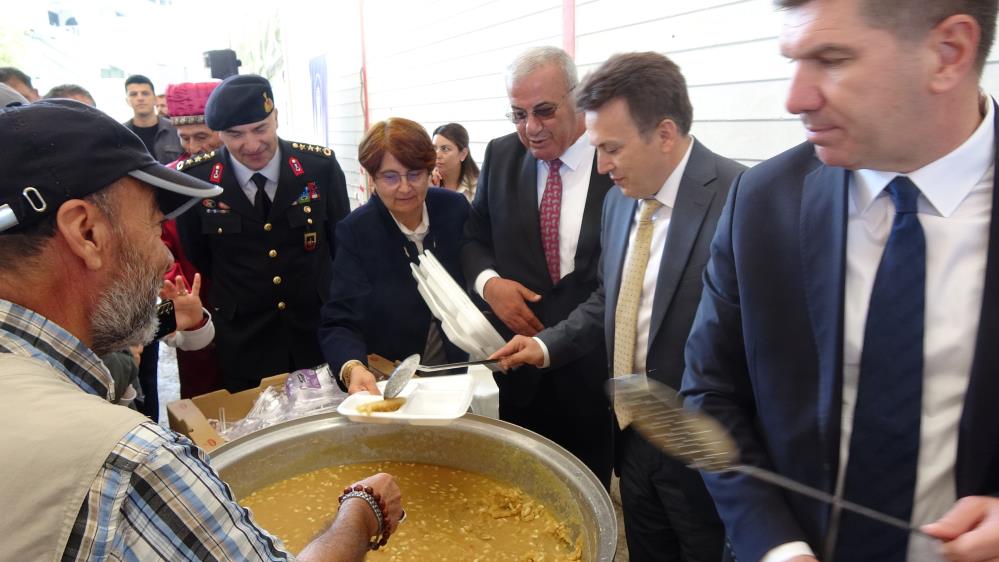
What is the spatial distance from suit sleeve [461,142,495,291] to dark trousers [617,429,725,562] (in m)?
→ 0.86

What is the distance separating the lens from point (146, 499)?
700 millimetres

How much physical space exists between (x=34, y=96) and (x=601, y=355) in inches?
211

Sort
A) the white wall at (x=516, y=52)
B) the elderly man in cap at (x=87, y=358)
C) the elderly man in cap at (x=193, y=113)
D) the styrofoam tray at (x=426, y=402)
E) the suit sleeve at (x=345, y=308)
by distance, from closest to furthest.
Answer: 1. the elderly man in cap at (x=87, y=358)
2. the styrofoam tray at (x=426, y=402)
3. the suit sleeve at (x=345, y=308)
4. the white wall at (x=516, y=52)
5. the elderly man in cap at (x=193, y=113)

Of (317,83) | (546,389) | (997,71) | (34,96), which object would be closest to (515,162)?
(546,389)

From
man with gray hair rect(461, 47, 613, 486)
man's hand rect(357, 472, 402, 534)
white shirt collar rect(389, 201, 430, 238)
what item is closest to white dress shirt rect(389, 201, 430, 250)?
white shirt collar rect(389, 201, 430, 238)

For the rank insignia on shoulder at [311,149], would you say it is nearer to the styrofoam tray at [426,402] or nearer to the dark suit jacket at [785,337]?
the styrofoam tray at [426,402]

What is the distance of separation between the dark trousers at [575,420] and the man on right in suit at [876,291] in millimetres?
1103

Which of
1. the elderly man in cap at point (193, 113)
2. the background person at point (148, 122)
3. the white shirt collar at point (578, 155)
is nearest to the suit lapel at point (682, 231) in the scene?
the white shirt collar at point (578, 155)

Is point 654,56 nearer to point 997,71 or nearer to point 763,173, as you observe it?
point 763,173

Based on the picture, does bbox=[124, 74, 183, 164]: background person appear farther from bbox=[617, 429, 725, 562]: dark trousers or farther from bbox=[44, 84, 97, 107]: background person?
bbox=[617, 429, 725, 562]: dark trousers

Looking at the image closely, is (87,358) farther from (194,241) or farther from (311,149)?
(311,149)

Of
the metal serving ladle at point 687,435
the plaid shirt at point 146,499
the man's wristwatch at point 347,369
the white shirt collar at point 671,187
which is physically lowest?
the man's wristwatch at point 347,369

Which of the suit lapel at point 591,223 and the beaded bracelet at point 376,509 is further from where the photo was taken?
the suit lapel at point 591,223

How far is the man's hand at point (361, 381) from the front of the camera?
1.64 m
